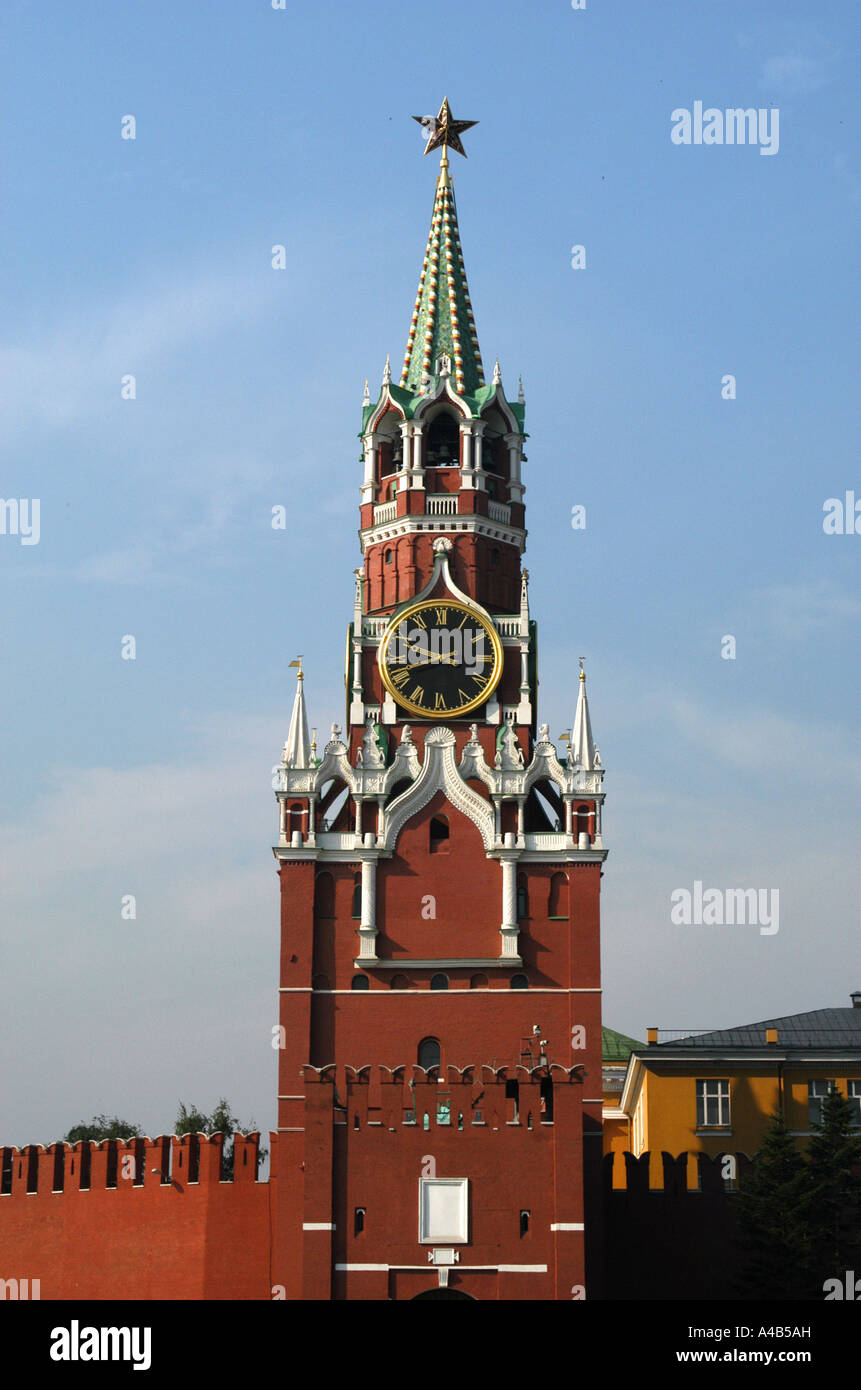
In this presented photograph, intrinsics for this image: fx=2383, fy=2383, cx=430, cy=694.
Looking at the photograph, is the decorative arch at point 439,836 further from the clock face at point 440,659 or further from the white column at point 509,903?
the clock face at point 440,659

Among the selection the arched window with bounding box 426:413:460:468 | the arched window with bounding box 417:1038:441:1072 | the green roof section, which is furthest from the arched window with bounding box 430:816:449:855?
the green roof section

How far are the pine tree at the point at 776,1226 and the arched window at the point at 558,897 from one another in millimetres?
9019

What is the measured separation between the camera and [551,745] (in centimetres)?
6512

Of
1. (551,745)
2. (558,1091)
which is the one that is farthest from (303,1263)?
(551,745)

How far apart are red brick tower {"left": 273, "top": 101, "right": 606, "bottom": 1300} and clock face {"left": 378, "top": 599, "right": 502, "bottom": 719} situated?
0.06 m

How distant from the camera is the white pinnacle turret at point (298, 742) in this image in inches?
2539

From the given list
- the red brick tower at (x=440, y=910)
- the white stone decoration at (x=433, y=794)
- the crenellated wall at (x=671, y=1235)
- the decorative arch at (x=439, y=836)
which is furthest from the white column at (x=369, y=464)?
the crenellated wall at (x=671, y=1235)

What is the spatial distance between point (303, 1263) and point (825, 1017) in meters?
21.4

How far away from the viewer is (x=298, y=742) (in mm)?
64875

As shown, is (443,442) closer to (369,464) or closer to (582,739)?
(369,464)

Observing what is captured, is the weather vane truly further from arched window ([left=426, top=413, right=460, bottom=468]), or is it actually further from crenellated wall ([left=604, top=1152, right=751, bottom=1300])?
crenellated wall ([left=604, top=1152, right=751, bottom=1300])

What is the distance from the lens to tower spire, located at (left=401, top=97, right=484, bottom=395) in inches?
2808

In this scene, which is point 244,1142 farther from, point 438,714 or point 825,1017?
point 825,1017

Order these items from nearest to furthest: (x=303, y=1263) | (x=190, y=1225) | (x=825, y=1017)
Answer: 1. (x=303, y=1263)
2. (x=190, y=1225)
3. (x=825, y=1017)
